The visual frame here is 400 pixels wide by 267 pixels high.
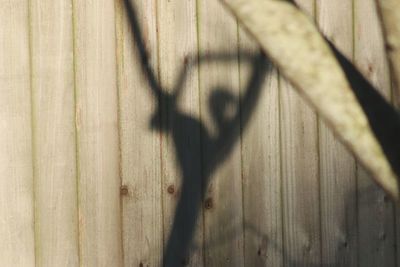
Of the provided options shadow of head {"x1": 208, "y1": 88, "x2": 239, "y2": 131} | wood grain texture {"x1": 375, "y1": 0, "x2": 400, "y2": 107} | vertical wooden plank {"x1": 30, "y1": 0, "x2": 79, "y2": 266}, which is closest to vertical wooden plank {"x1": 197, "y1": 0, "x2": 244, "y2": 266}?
shadow of head {"x1": 208, "y1": 88, "x2": 239, "y2": 131}

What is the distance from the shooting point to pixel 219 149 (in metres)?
2.95

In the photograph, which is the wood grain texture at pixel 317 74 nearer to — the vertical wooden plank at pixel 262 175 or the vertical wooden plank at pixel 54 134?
the vertical wooden plank at pixel 54 134

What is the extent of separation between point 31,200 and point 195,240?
20.9 inches

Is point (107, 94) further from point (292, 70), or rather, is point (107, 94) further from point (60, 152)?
point (292, 70)

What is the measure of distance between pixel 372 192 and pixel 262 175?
440mm

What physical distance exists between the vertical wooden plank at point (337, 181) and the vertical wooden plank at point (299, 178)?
0.03m

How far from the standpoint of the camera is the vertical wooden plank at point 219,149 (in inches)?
115

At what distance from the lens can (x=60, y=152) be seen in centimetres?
269

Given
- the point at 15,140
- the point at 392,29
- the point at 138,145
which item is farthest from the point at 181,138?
the point at 392,29

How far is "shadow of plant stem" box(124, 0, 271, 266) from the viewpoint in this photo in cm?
284

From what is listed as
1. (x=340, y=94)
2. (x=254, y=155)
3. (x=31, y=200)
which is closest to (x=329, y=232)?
(x=254, y=155)

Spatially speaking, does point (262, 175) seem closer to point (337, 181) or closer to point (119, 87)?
point (337, 181)

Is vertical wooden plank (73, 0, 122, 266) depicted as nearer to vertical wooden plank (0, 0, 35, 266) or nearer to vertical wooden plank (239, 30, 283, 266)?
vertical wooden plank (0, 0, 35, 266)

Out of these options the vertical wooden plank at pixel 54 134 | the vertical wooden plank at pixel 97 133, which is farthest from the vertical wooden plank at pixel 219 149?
the vertical wooden plank at pixel 54 134
